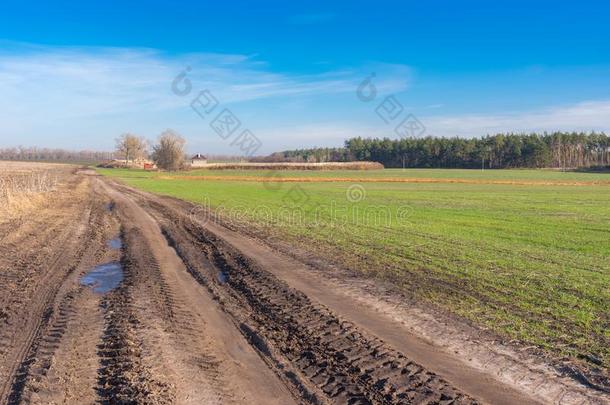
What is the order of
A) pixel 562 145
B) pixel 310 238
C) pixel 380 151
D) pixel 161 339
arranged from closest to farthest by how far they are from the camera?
pixel 161 339 → pixel 310 238 → pixel 562 145 → pixel 380 151

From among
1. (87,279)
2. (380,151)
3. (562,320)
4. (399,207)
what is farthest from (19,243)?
(380,151)

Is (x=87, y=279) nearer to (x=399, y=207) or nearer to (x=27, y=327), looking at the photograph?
Result: (x=27, y=327)

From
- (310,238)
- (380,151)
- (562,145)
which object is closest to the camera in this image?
(310,238)

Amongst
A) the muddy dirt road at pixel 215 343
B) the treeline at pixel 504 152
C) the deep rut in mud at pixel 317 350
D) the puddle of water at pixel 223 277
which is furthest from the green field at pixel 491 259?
the treeline at pixel 504 152

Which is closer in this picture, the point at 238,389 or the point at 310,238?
the point at 238,389

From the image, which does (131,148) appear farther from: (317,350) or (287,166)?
(317,350)

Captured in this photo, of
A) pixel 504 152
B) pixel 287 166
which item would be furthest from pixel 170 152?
pixel 504 152

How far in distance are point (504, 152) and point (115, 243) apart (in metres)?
155

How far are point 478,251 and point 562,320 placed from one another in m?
6.94

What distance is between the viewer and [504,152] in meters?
155

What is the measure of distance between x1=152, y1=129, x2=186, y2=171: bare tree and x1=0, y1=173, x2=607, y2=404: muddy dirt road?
10258 centimetres

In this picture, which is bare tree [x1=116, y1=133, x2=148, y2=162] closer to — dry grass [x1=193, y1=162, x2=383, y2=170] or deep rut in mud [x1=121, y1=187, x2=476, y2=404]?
dry grass [x1=193, y1=162, x2=383, y2=170]

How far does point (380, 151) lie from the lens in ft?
577

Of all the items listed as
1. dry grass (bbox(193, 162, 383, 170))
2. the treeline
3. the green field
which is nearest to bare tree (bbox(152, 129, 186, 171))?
dry grass (bbox(193, 162, 383, 170))
